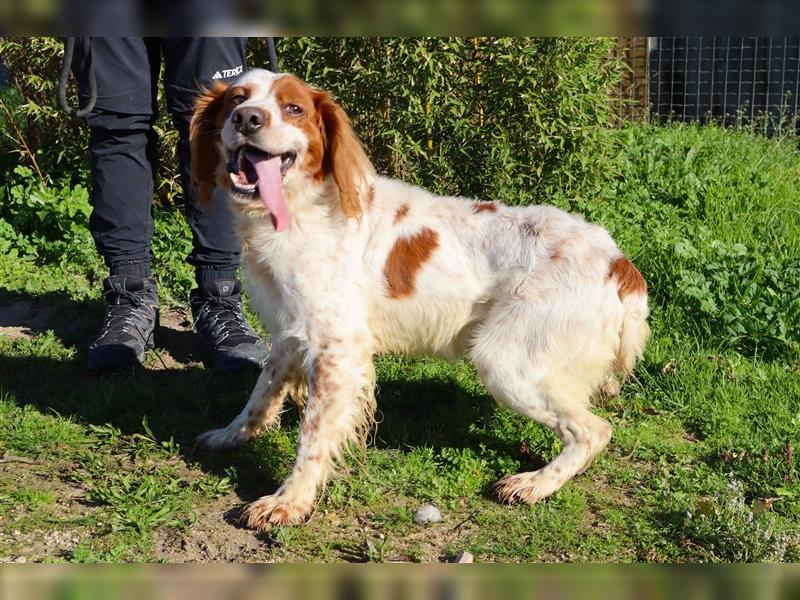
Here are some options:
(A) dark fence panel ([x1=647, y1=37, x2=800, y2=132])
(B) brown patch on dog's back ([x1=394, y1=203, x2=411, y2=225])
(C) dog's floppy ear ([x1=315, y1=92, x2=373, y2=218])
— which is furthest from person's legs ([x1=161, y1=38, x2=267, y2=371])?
(A) dark fence panel ([x1=647, y1=37, x2=800, y2=132])

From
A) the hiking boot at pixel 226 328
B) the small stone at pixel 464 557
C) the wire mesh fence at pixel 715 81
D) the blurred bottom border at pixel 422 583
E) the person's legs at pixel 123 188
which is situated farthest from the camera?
the wire mesh fence at pixel 715 81

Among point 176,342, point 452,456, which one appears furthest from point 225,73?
point 452,456

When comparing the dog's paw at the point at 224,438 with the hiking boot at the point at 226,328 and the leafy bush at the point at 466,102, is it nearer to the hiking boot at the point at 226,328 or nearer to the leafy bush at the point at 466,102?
the hiking boot at the point at 226,328

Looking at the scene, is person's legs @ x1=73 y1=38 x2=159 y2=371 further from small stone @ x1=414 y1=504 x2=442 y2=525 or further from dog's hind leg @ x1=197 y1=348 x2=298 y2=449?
small stone @ x1=414 y1=504 x2=442 y2=525

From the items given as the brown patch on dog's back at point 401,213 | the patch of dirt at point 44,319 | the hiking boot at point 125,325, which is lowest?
the patch of dirt at point 44,319

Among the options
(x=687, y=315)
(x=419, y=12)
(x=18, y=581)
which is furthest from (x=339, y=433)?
(x=687, y=315)

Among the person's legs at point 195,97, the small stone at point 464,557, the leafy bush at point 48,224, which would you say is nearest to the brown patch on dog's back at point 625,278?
the small stone at point 464,557

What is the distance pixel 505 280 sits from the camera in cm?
297

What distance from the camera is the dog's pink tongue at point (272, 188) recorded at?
9.16 ft

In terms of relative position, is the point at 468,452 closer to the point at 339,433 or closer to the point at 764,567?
the point at 339,433

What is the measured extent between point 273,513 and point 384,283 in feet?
2.76

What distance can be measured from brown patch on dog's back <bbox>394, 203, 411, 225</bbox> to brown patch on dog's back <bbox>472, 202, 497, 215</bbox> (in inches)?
9.5

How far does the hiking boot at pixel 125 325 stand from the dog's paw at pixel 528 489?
1.73 m

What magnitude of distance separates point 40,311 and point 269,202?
2181 mm
